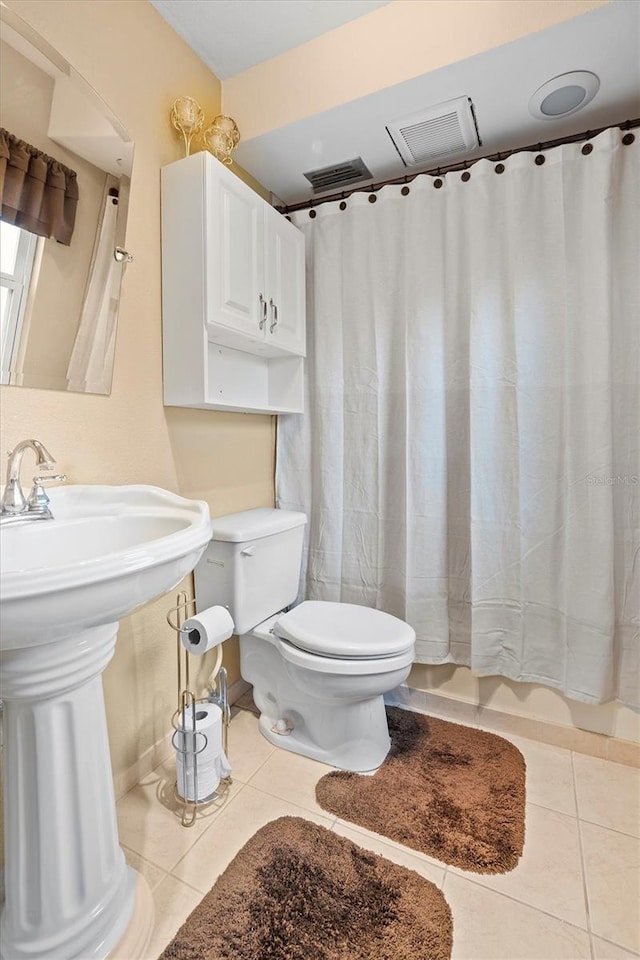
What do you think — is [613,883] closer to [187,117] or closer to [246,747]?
[246,747]

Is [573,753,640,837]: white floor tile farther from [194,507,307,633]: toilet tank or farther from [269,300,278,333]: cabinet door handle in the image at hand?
[269,300,278,333]: cabinet door handle

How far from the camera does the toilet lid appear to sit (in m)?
1.33

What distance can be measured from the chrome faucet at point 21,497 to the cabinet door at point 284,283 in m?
0.91

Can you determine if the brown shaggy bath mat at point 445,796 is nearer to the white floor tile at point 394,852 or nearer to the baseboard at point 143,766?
the white floor tile at point 394,852

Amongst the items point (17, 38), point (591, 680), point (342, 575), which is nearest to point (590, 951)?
point (591, 680)

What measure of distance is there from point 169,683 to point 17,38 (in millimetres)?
1739

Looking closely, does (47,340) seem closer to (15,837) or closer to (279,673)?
(15,837)

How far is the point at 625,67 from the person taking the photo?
1257 mm

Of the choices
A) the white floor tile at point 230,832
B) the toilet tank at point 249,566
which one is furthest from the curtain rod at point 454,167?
the white floor tile at point 230,832

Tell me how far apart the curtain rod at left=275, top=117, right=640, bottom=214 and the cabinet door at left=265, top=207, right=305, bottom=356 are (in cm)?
20

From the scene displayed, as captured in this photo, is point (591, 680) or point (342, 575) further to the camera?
point (342, 575)

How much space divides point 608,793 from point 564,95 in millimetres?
2166

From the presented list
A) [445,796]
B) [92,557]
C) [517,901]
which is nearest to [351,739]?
[445,796]

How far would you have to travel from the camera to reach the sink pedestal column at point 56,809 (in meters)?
0.81
